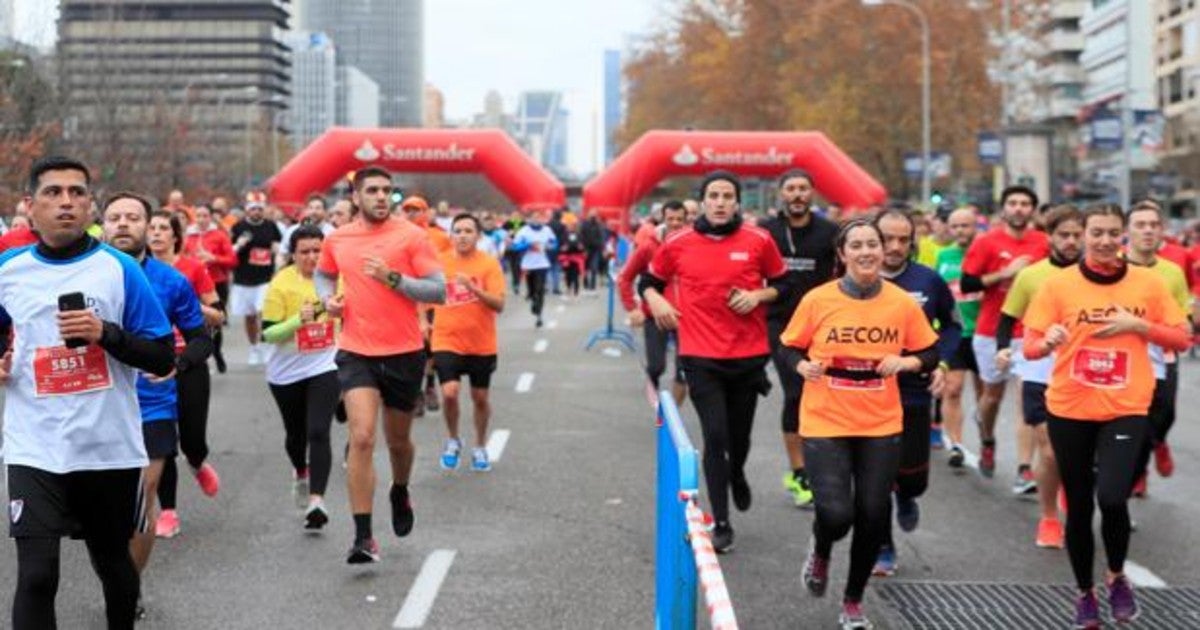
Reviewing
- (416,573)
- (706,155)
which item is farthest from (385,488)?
(706,155)

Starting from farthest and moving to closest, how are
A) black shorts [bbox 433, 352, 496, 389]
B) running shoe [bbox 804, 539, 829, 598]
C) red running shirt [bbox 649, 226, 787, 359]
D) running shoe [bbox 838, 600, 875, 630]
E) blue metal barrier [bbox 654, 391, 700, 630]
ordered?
1. black shorts [bbox 433, 352, 496, 389]
2. red running shirt [bbox 649, 226, 787, 359]
3. running shoe [bbox 804, 539, 829, 598]
4. running shoe [bbox 838, 600, 875, 630]
5. blue metal barrier [bbox 654, 391, 700, 630]

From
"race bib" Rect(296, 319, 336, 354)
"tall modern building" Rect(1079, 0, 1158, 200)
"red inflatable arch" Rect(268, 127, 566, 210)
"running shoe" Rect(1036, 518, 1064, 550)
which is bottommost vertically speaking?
"running shoe" Rect(1036, 518, 1064, 550)

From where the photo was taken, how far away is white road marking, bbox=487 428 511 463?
458 inches

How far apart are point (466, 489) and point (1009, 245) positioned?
3770 millimetres

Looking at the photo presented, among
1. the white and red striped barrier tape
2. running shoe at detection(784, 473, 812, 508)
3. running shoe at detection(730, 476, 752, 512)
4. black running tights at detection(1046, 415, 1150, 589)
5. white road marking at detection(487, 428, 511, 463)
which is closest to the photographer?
the white and red striped barrier tape

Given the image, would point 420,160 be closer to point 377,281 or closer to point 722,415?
point 722,415

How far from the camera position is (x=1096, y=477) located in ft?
22.4

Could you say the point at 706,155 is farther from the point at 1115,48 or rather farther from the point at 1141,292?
the point at 1115,48

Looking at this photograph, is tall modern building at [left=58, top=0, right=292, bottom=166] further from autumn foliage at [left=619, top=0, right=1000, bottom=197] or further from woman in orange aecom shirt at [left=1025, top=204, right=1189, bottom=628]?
woman in orange aecom shirt at [left=1025, top=204, right=1189, bottom=628]

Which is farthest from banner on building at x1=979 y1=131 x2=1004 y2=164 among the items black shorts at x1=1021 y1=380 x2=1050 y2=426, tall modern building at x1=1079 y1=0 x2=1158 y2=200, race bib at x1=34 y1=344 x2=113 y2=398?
race bib at x1=34 y1=344 x2=113 y2=398

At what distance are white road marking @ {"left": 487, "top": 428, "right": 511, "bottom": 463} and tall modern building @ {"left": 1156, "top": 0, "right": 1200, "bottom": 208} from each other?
64.8 m

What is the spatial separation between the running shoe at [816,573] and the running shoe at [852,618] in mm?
286

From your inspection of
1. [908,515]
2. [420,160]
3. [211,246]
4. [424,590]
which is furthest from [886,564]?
[420,160]

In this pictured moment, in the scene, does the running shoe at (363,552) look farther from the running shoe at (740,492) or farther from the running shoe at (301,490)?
the running shoe at (740,492)
